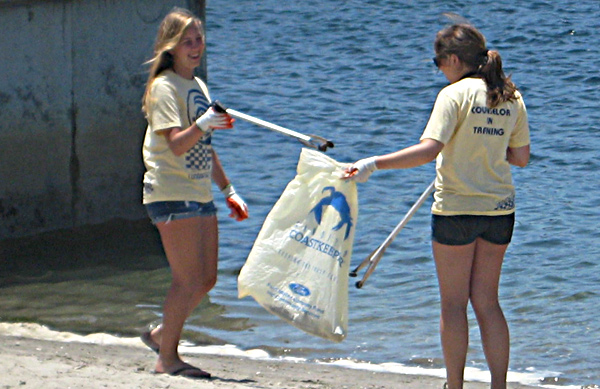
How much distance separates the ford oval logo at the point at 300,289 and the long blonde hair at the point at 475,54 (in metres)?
1.09

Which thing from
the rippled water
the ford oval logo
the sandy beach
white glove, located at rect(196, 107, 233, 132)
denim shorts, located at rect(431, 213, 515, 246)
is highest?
white glove, located at rect(196, 107, 233, 132)

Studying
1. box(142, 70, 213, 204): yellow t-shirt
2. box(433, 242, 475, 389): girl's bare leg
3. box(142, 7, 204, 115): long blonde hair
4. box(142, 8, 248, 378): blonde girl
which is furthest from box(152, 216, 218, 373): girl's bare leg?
box(433, 242, 475, 389): girl's bare leg

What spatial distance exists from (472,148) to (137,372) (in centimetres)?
177

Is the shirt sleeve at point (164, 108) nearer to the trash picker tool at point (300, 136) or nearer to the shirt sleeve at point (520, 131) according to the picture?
the trash picker tool at point (300, 136)

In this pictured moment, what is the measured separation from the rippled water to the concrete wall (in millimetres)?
517

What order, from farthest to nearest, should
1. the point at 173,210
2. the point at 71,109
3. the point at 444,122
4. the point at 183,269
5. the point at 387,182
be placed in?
the point at 387,182
the point at 71,109
the point at 183,269
the point at 173,210
the point at 444,122

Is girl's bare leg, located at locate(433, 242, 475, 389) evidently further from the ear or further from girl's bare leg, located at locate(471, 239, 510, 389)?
the ear

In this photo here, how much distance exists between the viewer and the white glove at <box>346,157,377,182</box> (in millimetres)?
3867

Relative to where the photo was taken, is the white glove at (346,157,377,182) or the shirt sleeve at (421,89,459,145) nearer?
the shirt sleeve at (421,89,459,145)

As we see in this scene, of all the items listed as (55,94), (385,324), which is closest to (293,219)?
(385,324)

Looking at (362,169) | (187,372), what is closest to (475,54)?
(362,169)

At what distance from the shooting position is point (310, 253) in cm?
407

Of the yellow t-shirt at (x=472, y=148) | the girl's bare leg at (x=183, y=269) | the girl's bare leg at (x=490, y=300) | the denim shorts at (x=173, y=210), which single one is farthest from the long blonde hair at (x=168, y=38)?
the girl's bare leg at (x=490, y=300)

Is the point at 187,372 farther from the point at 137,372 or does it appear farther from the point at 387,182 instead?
the point at 387,182
